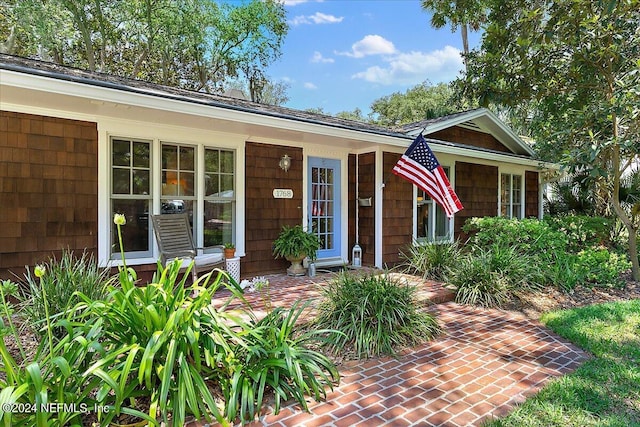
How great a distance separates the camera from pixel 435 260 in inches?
257

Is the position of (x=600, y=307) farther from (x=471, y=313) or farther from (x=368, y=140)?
(x=368, y=140)

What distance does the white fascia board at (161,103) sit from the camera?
3.77 meters

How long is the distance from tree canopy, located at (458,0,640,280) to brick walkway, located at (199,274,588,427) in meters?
3.43

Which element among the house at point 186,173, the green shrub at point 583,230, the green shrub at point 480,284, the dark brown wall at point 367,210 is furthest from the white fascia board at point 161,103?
the green shrub at point 583,230

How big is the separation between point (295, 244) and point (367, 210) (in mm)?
1928

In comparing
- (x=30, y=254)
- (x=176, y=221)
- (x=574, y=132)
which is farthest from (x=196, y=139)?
(x=574, y=132)

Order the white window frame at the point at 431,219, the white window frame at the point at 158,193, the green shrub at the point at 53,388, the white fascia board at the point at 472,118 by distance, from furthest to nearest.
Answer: the white fascia board at the point at 472,118 < the white window frame at the point at 431,219 < the white window frame at the point at 158,193 < the green shrub at the point at 53,388

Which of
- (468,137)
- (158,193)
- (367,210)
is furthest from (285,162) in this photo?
(468,137)

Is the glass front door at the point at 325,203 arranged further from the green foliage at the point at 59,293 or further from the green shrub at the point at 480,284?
the green foliage at the point at 59,293

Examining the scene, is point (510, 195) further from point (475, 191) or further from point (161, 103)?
point (161, 103)

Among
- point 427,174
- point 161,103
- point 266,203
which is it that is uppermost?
point 161,103

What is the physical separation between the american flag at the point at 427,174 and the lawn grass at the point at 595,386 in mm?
2566

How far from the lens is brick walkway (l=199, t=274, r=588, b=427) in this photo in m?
2.49

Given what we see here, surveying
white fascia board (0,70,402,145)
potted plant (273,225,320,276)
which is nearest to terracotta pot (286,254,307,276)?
potted plant (273,225,320,276)
